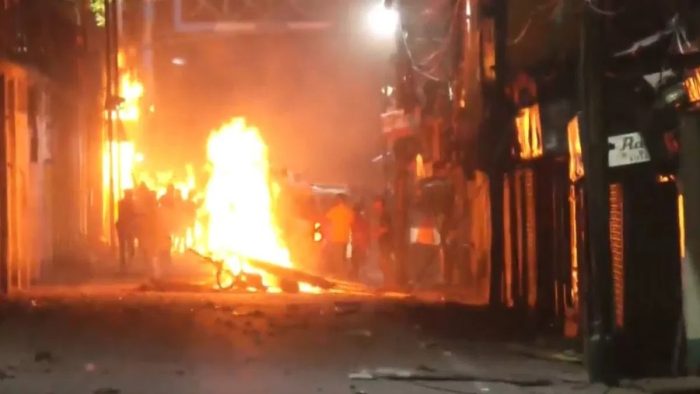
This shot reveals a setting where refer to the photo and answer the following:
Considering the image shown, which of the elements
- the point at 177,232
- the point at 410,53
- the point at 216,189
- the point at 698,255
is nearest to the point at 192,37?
the point at 216,189

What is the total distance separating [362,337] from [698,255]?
16.2 ft

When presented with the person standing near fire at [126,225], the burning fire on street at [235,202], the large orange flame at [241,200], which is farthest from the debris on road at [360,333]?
the large orange flame at [241,200]

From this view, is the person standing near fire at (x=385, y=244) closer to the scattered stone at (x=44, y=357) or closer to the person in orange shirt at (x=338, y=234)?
the person in orange shirt at (x=338, y=234)

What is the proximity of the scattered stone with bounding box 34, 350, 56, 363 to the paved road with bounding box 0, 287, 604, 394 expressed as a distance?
0.01 m

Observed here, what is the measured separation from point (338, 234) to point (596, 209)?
1851 cm

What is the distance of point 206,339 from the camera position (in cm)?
1584

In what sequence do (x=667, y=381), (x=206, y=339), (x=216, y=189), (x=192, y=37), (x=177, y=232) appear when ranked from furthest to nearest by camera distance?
(x=192, y=37) < (x=216, y=189) < (x=177, y=232) < (x=206, y=339) < (x=667, y=381)

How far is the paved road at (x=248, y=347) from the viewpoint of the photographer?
40.1 feet

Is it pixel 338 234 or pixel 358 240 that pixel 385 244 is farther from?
pixel 338 234

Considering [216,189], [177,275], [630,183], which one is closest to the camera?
[630,183]

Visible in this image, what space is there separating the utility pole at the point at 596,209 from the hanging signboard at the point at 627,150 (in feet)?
2.05

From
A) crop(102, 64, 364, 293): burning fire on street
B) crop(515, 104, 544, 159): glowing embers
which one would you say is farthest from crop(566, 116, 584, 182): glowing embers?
crop(102, 64, 364, 293): burning fire on street

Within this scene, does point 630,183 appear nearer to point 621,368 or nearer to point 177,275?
point 621,368

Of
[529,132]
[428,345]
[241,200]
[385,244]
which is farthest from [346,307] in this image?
[241,200]
